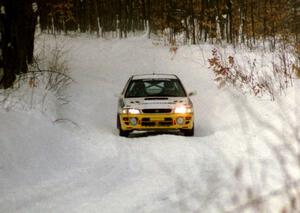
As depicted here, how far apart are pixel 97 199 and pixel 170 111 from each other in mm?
5139

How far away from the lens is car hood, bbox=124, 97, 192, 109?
11187 millimetres

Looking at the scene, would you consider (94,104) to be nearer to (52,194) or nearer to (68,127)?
(68,127)

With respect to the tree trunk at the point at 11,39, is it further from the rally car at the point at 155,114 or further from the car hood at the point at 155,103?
the car hood at the point at 155,103

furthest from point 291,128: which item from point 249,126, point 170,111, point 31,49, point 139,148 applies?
point 31,49

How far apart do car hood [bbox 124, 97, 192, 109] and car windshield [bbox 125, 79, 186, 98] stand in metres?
0.42

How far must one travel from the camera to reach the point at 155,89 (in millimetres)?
12453

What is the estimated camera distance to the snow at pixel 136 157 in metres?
6.29

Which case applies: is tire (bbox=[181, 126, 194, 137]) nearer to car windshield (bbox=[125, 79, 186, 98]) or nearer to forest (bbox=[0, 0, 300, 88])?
car windshield (bbox=[125, 79, 186, 98])

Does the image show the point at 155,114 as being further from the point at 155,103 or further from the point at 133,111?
the point at 133,111

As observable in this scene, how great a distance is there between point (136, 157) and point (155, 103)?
238cm

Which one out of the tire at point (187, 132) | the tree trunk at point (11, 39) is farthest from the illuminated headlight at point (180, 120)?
the tree trunk at point (11, 39)

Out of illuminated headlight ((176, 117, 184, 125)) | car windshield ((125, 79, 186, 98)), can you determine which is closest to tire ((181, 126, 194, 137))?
illuminated headlight ((176, 117, 184, 125))

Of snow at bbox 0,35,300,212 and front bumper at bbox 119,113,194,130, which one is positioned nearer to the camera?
snow at bbox 0,35,300,212

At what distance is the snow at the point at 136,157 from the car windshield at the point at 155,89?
116 cm
